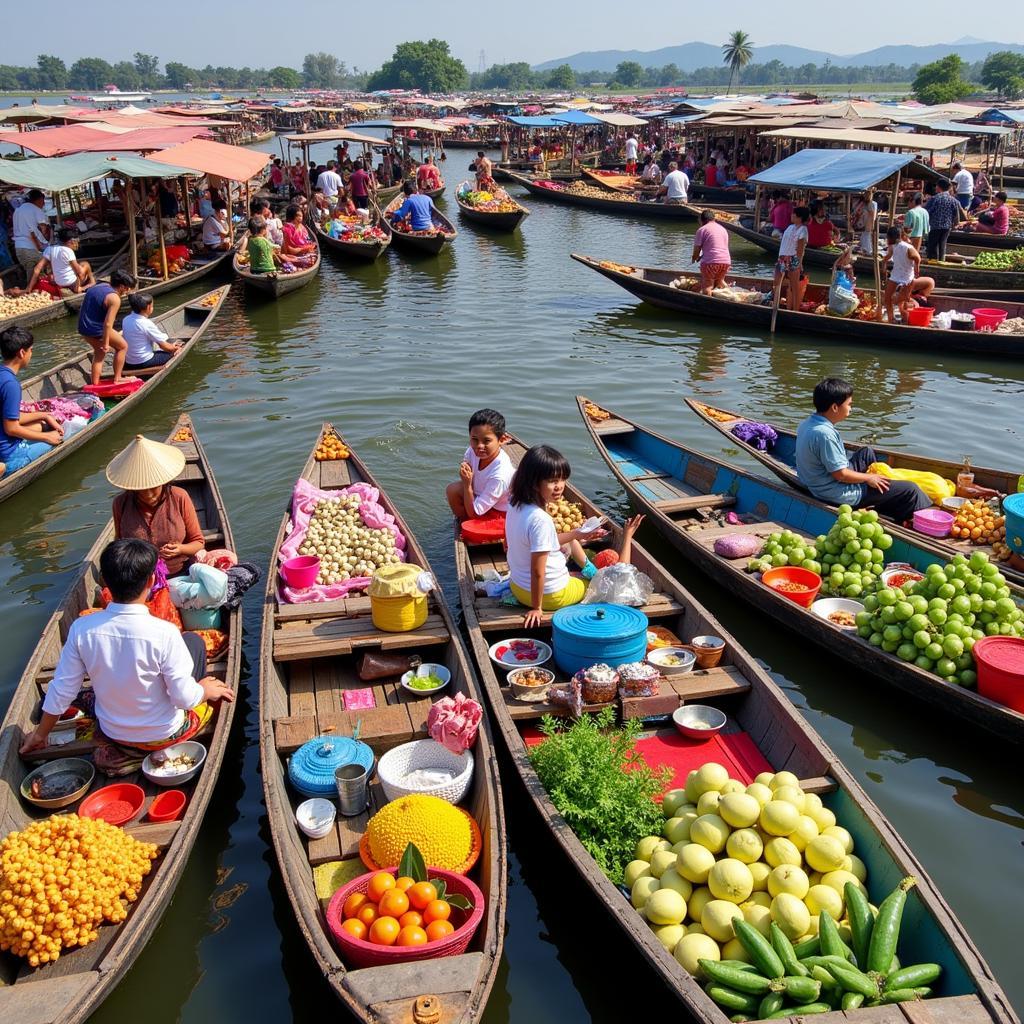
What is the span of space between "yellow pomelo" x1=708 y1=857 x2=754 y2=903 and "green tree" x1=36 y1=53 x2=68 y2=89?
17574 cm

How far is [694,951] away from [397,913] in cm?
123

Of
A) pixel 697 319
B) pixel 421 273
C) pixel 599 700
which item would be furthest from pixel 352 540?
pixel 421 273

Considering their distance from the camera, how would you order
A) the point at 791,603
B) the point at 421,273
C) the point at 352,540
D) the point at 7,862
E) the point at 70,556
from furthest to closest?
the point at 421,273, the point at 70,556, the point at 352,540, the point at 791,603, the point at 7,862

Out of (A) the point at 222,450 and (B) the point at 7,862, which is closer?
(B) the point at 7,862

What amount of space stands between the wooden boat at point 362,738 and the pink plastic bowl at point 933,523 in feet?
13.6

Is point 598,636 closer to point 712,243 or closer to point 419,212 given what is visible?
point 712,243

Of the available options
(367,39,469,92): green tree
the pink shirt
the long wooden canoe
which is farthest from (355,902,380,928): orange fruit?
(367,39,469,92): green tree

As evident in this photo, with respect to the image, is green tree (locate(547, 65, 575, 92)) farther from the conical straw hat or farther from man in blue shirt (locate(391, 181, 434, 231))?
the conical straw hat

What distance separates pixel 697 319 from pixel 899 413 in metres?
4.92

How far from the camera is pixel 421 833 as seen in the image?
12.9 ft

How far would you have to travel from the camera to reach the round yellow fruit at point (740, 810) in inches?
151

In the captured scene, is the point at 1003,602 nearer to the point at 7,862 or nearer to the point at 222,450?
the point at 7,862

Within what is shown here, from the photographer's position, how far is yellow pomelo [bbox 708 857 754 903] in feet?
12.0

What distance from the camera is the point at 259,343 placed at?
14781 millimetres
